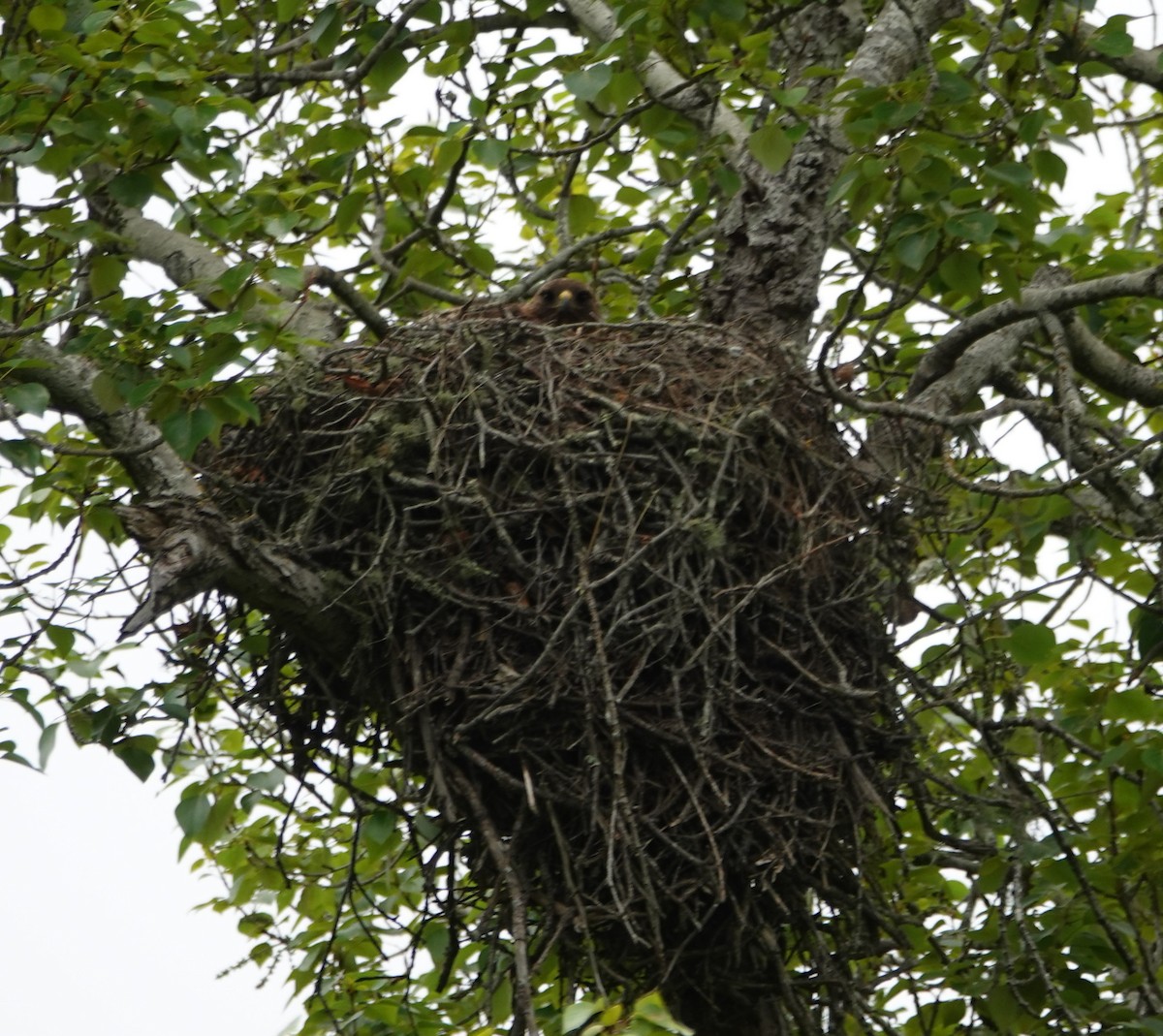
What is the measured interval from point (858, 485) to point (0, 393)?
2.34 metres

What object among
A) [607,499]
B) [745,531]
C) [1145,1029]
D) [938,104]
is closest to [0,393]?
[607,499]

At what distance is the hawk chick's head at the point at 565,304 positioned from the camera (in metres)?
5.96

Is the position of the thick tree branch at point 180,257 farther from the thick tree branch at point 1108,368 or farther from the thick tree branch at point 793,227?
the thick tree branch at point 1108,368

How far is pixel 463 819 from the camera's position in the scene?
4.07 meters

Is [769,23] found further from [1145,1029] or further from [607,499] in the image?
[1145,1029]

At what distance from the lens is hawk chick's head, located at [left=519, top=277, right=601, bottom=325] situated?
19.6ft

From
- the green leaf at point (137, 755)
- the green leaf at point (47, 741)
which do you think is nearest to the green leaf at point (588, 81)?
the green leaf at point (137, 755)

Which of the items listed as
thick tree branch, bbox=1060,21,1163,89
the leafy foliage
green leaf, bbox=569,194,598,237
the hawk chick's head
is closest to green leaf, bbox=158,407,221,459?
the leafy foliage

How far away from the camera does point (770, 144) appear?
4305mm

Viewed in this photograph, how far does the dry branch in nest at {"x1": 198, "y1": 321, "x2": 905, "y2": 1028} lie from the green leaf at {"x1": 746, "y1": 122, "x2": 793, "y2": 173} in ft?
1.88

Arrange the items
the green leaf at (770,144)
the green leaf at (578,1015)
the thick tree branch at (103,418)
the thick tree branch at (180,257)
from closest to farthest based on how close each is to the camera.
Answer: the green leaf at (578,1015) < the thick tree branch at (103,418) < the green leaf at (770,144) < the thick tree branch at (180,257)

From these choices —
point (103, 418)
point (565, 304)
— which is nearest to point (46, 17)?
point (103, 418)

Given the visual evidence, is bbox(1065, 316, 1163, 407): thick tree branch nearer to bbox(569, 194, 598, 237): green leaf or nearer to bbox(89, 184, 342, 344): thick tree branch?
bbox(569, 194, 598, 237): green leaf

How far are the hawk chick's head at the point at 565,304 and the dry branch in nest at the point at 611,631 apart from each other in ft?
4.81
